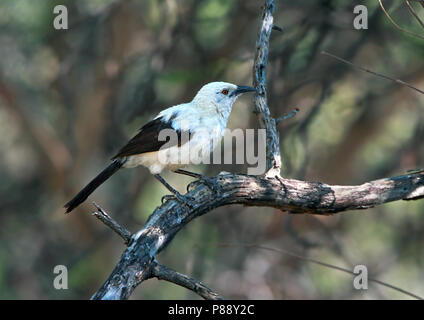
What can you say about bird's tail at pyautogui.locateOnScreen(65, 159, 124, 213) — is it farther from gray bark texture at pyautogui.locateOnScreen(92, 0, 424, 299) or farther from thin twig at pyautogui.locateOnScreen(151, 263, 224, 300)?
thin twig at pyautogui.locateOnScreen(151, 263, 224, 300)

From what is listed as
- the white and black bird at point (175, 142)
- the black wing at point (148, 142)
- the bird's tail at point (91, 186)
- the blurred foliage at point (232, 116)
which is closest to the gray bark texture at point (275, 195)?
the white and black bird at point (175, 142)

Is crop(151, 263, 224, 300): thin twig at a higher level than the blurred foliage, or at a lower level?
lower

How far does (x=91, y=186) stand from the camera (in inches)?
169

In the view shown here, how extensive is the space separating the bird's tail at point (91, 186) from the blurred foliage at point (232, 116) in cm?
302

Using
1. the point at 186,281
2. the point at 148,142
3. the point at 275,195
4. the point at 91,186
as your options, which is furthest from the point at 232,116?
the point at 186,281

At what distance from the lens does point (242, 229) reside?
855cm

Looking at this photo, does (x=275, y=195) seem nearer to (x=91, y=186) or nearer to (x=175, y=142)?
(x=175, y=142)

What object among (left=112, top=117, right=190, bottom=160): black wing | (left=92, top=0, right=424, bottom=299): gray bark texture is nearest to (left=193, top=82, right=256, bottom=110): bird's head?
(left=112, top=117, right=190, bottom=160): black wing

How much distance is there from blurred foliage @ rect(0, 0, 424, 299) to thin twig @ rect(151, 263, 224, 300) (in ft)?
13.5

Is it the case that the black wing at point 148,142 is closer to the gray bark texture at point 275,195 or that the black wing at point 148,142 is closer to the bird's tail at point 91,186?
the bird's tail at point 91,186

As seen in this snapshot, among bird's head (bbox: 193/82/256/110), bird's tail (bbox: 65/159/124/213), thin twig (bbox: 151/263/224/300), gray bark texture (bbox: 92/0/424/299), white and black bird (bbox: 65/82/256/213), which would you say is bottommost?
thin twig (bbox: 151/263/224/300)

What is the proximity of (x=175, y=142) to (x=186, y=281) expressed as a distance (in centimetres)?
162

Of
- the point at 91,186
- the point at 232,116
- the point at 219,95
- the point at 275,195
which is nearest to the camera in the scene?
the point at 275,195

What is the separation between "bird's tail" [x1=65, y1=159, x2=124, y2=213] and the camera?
13.6ft
